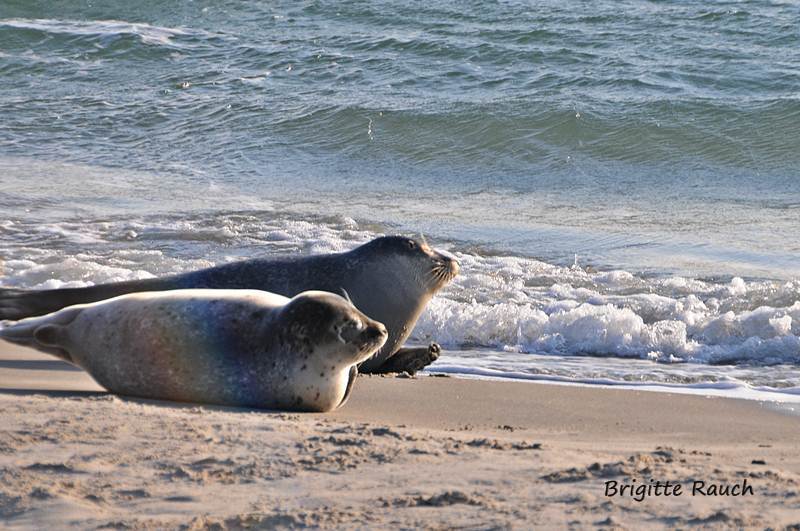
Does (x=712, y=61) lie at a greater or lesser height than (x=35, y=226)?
greater

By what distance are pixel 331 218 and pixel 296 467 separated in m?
7.20

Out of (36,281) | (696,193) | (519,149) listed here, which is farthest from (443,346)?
(519,149)

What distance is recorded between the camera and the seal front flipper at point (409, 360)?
593 centimetres

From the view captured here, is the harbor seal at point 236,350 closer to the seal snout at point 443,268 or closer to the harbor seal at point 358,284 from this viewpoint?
the harbor seal at point 358,284

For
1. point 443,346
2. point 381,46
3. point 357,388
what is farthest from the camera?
point 381,46

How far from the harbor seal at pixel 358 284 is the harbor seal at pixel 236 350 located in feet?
3.91

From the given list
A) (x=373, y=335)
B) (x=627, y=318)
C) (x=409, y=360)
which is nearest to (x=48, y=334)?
(x=373, y=335)

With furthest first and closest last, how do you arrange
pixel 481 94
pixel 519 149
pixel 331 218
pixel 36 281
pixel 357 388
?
pixel 481 94
pixel 519 149
pixel 331 218
pixel 36 281
pixel 357 388

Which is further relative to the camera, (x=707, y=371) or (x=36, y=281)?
(x=36, y=281)

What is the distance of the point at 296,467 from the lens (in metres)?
3.43

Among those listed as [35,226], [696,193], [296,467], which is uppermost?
[696,193]

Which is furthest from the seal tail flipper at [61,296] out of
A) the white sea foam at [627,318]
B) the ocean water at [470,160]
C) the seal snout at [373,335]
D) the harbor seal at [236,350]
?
the white sea foam at [627,318]

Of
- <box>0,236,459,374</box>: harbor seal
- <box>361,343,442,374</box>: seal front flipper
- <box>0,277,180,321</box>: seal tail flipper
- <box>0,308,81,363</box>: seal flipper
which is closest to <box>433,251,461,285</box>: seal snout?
<box>0,236,459,374</box>: harbor seal

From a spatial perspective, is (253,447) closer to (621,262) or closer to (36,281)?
(36,281)
